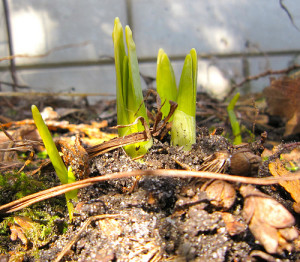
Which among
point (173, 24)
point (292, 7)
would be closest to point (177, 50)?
point (173, 24)

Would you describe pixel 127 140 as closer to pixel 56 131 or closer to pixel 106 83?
pixel 56 131

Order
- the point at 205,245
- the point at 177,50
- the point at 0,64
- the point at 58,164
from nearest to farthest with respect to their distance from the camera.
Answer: the point at 205,245 → the point at 58,164 → the point at 0,64 → the point at 177,50

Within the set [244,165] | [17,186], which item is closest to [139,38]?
[17,186]

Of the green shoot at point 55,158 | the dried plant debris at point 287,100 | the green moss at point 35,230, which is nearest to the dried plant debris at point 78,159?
the green shoot at point 55,158

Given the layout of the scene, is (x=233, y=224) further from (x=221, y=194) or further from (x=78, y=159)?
(x=78, y=159)

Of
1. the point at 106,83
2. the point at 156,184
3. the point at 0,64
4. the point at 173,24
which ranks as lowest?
the point at 156,184
